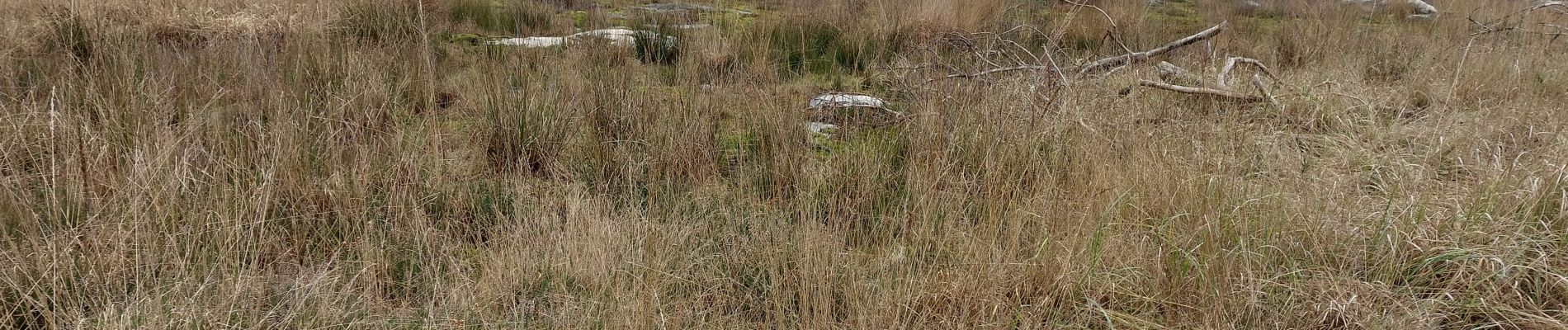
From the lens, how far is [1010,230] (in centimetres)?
208

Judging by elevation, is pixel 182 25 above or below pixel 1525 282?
above

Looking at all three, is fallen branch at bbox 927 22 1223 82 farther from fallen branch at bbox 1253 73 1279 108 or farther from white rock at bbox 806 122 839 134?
white rock at bbox 806 122 839 134

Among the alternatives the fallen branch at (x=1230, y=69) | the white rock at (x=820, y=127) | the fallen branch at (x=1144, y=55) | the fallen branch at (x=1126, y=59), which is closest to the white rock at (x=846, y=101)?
the white rock at (x=820, y=127)

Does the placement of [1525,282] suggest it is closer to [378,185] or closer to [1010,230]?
[1010,230]

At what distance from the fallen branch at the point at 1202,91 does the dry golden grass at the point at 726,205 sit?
7cm

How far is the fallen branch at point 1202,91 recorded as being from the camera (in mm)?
3367

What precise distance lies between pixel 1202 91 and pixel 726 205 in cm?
203

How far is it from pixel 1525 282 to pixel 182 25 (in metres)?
5.66

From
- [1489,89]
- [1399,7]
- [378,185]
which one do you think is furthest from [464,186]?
[1399,7]

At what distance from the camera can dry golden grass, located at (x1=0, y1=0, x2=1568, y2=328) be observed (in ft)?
5.74

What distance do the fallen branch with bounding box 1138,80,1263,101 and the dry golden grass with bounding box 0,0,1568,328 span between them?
7 cm

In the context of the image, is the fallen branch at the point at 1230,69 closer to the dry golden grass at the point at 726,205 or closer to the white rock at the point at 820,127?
the dry golden grass at the point at 726,205

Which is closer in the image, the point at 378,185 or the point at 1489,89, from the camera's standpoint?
the point at 378,185

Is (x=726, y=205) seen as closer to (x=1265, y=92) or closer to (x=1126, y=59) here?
(x=1265, y=92)
